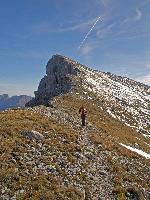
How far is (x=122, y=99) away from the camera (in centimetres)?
10331

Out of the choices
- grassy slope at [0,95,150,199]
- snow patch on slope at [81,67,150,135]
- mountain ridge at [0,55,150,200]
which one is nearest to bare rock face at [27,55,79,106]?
snow patch on slope at [81,67,150,135]

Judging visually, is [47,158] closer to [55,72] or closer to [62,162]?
[62,162]

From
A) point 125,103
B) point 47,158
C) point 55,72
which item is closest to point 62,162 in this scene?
point 47,158

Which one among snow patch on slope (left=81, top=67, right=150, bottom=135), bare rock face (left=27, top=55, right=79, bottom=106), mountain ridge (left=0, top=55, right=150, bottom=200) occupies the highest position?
bare rock face (left=27, top=55, right=79, bottom=106)

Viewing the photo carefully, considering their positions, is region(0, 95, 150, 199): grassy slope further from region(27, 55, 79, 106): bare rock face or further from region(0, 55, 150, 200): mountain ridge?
region(27, 55, 79, 106): bare rock face

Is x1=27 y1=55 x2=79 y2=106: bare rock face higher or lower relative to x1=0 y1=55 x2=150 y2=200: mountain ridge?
higher

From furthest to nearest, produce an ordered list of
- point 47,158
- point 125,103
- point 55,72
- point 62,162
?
point 55,72
point 125,103
point 62,162
point 47,158

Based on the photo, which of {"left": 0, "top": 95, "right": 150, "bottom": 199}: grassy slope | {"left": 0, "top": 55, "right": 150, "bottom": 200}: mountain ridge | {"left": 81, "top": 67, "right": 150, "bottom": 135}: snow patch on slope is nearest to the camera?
{"left": 0, "top": 95, "right": 150, "bottom": 199}: grassy slope

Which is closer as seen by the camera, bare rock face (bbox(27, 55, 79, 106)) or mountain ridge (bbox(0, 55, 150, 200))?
mountain ridge (bbox(0, 55, 150, 200))

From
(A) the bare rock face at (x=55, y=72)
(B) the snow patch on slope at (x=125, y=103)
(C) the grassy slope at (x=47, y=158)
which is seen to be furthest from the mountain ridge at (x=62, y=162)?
(A) the bare rock face at (x=55, y=72)

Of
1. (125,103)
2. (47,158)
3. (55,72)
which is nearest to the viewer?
(47,158)

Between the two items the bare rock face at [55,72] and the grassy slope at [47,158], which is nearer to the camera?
the grassy slope at [47,158]

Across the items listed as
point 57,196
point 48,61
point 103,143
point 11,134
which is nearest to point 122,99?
point 48,61

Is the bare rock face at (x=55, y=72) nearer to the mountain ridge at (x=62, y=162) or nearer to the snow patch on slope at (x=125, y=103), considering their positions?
the snow patch on slope at (x=125, y=103)
